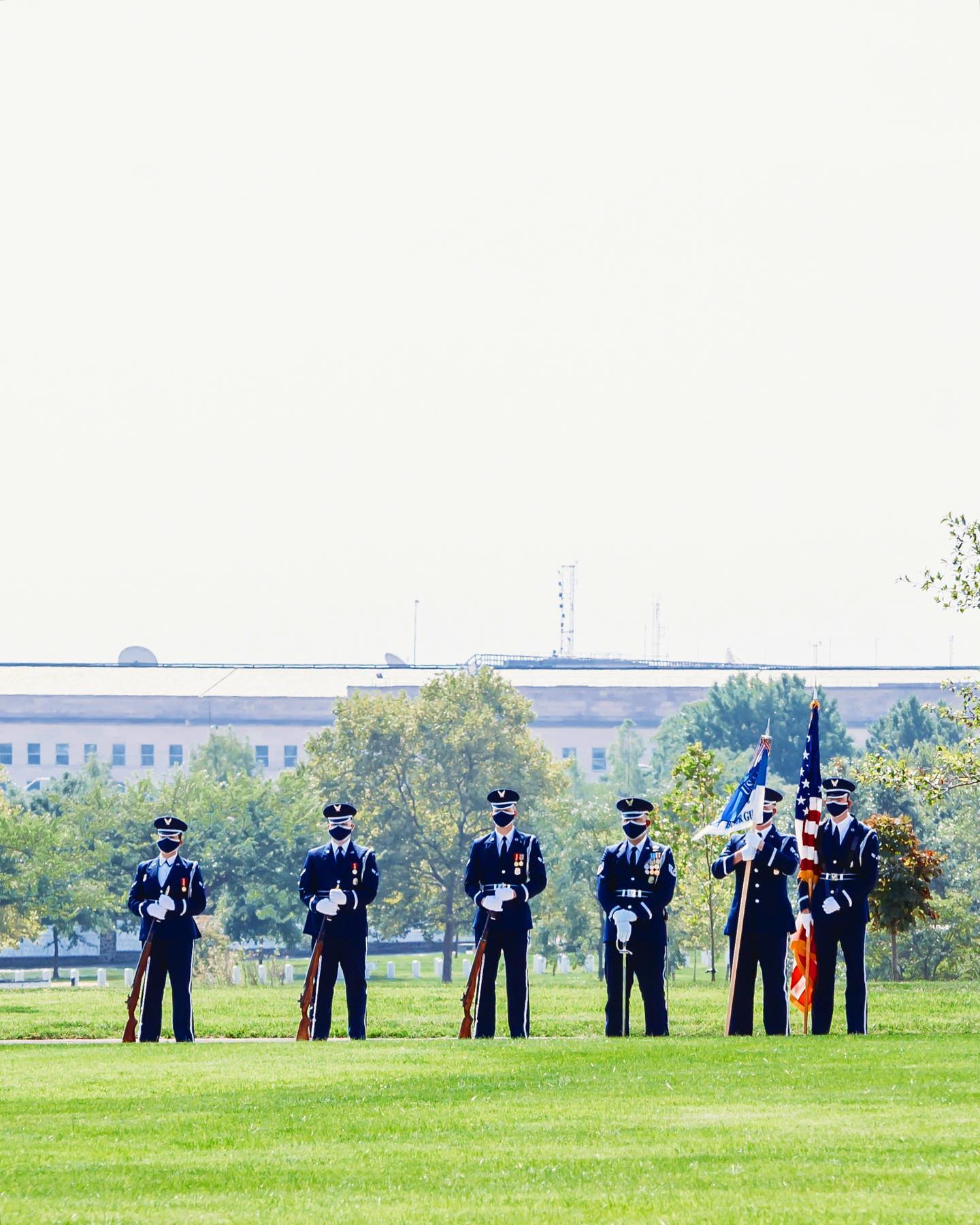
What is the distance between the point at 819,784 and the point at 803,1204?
28.6 ft

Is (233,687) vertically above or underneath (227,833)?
above

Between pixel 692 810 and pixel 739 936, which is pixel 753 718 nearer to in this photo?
pixel 692 810

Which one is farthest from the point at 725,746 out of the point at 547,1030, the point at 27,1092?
the point at 27,1092

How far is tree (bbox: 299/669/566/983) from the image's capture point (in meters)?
46.6

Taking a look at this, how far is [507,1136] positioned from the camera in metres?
9.88

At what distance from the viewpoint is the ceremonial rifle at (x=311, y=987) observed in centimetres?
1695

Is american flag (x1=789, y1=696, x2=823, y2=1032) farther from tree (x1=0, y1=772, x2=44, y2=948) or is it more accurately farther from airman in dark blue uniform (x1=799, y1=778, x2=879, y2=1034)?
tree (x1=0, y1=772, x2=44, y2=948)

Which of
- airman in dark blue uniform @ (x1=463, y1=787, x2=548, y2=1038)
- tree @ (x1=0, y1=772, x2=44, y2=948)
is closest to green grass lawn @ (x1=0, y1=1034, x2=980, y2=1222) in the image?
airman in dark blue uniform @ (x1=463, y1=787, x2=548, y2=1038)

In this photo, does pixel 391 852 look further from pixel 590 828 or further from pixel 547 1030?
pixel 547 1030

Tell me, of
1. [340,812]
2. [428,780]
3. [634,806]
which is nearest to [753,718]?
[428,780]

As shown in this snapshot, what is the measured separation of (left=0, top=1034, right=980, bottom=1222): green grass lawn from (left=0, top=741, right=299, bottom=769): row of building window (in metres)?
93.9

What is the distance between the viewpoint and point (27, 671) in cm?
11494

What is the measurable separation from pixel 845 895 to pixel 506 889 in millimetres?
2819

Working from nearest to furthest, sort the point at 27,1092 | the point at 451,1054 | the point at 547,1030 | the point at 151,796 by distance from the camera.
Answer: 1. the point at 27,1092
2. the point at 451,1054
3. the point at 547,1030
4. the point at 151,796
